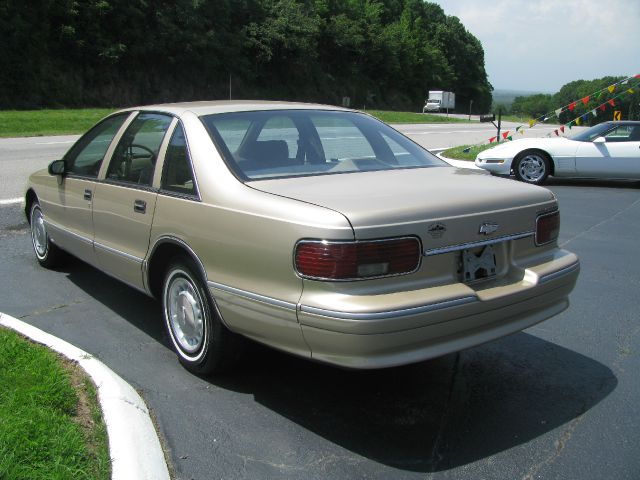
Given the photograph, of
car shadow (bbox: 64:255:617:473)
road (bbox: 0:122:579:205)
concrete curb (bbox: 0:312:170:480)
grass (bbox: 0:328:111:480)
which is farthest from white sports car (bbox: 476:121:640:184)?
grass (bbox: 0:328:111:480)

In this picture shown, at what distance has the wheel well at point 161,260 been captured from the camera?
379 centimetres

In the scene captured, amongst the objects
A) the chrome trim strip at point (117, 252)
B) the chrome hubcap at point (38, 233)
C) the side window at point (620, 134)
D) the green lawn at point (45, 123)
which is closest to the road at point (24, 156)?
the green lawn at point (45, 123)

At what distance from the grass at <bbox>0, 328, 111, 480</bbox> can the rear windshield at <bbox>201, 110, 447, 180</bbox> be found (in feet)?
4.69

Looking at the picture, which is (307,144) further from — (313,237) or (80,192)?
(80,192)

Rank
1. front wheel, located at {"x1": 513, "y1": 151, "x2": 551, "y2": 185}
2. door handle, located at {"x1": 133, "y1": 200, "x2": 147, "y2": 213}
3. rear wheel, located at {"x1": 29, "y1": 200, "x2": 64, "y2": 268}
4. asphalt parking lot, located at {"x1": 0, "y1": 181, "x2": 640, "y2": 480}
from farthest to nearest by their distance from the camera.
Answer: front wheel, located at {"x1": 513, "y1": 151, "x2": 551, "y2": 185}
rear wheel, located at {"x1": 29, "y1": 200, "x2": 64, "y2": 268}
door handle, located at {"x1": 133, "y1": 200, "x2": 147, "y2": 213}
asphalt parking lot, located at {"x1": 0, "y1": 181, "x2": 640, "y2": 480}

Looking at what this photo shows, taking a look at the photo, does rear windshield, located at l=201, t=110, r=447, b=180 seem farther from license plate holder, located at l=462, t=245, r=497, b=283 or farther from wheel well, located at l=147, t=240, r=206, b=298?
license plate holder, located at l=462, t=245, r=497, b=283

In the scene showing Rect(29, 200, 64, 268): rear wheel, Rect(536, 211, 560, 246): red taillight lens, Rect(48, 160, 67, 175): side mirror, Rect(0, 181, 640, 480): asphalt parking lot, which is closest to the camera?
Rect(0, 181, 640, 480): asphalt parking lot

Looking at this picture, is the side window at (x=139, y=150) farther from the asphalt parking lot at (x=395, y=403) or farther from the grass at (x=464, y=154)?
the grass at (x=464, y=154)

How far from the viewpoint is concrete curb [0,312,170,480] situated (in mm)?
2824

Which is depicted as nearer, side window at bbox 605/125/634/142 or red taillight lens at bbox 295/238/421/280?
red taillight lens at bbox 295/238/421/280

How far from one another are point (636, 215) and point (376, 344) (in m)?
7.71

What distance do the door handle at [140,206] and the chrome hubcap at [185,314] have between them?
1.65 ft

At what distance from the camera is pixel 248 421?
3.38 metres

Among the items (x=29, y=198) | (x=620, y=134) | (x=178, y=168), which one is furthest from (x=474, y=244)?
(x=620, y=134)
